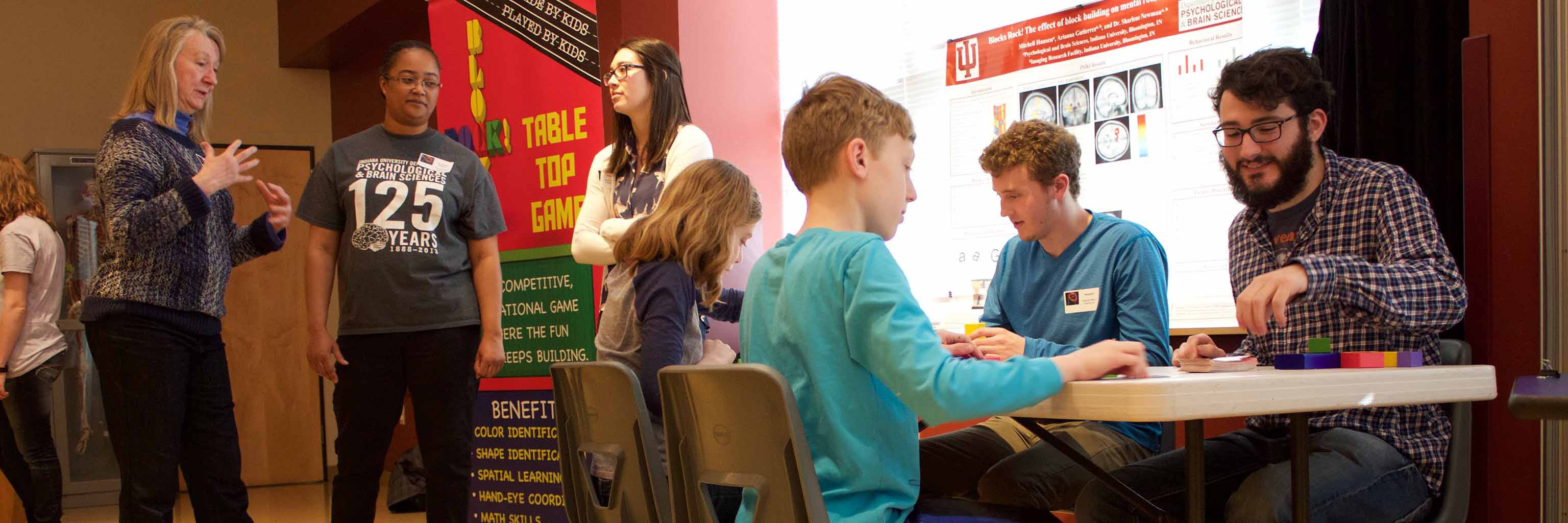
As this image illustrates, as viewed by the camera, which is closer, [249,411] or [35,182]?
[35,182]

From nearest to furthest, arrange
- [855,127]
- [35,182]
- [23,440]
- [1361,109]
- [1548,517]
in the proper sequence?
1. [855,127]
2. [1548,517]
3. [1361,109]
4. [23,440]
5. [35,182]

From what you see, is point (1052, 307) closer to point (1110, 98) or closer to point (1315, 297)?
point (1315, 297)

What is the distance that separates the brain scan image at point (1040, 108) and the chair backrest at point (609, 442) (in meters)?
2.17

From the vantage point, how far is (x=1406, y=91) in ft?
7.66

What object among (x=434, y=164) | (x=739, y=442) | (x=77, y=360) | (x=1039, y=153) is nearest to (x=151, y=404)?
(x=434, y=164)

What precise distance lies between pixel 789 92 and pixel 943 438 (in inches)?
94.3

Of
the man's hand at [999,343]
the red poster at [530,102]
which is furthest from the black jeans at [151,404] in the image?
the man's hand at [999,343]

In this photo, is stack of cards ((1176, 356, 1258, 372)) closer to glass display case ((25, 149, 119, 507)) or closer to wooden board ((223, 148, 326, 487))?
glass display case ((25, 149, 119, 507))

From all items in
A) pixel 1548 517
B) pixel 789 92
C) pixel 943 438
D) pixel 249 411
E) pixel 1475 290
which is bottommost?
pixel 249 411

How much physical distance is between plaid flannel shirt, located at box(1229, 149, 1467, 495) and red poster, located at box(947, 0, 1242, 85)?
1270 millimetres

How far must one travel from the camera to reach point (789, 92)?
4.35 meters

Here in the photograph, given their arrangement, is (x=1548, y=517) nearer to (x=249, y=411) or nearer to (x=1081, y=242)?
(x=1081, y=242)

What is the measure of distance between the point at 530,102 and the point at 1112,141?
219cm

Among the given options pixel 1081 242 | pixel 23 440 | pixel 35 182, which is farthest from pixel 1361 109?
pixel 35 182
